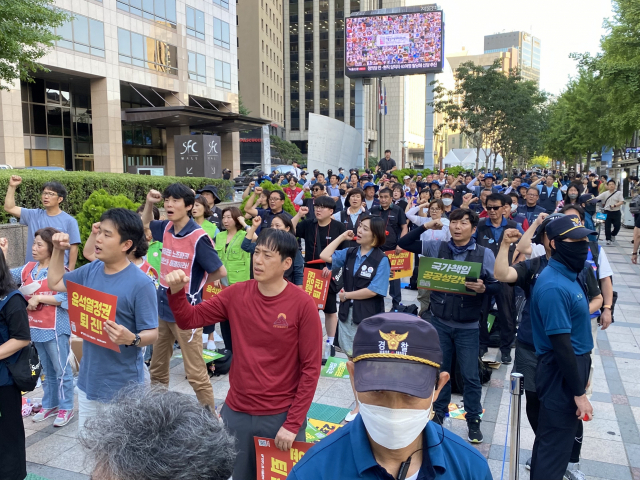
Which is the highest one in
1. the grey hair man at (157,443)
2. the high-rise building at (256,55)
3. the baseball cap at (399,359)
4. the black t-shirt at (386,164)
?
the high-rise building at (256,55)

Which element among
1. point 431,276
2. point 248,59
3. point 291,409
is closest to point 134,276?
point 291,409

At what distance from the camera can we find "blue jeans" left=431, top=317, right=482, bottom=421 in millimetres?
4660

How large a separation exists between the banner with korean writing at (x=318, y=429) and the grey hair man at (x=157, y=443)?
321 centimetres

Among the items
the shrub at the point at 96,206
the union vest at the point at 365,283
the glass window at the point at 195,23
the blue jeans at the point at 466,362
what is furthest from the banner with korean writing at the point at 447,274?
the glass window at the point at 195,23

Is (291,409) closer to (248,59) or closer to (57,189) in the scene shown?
(57,189)

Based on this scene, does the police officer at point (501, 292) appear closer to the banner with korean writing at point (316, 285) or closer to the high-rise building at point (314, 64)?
the banner with korean writing at point (316, 285)

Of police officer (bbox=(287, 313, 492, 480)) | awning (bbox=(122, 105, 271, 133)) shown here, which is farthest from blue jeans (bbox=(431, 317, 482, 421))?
awning (bbox=(122, 105, 271, 133))

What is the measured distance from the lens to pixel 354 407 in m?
5.46

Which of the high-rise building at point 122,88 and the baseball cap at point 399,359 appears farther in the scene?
the high-rise building at point 122,88

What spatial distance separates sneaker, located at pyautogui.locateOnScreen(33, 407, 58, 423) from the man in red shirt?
3015 mm

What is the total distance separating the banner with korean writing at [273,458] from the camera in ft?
9.97

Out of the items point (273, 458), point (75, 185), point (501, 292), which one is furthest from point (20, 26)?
point (273, 458)

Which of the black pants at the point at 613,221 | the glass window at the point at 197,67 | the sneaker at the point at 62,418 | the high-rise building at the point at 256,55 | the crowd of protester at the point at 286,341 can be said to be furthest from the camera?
the high-rise building at the point at 256,55

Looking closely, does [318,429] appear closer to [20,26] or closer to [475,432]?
[475,432]
